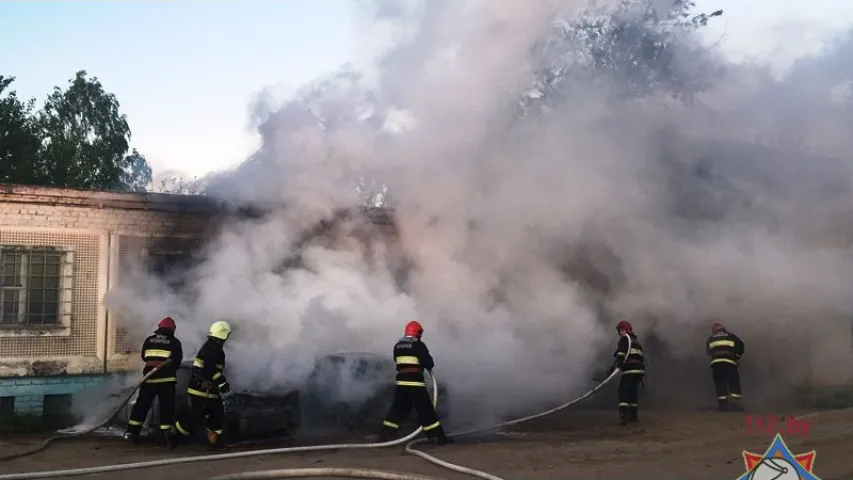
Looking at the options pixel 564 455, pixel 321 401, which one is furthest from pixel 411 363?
pixel 564 455

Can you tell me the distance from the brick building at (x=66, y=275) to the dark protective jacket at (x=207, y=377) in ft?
18.6

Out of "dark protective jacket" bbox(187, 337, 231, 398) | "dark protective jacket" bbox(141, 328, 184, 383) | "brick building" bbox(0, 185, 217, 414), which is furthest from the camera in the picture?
"brick building" bbox(0, 185, 217, 414)

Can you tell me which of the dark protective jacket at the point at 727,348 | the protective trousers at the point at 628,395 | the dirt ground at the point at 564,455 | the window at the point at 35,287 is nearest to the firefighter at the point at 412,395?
the dirt ground at the point at 564,455

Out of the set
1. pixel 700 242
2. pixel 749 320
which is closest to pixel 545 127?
pixel 700 242

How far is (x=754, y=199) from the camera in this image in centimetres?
1387

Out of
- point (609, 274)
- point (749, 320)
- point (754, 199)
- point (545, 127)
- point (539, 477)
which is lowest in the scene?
point (539, 477)

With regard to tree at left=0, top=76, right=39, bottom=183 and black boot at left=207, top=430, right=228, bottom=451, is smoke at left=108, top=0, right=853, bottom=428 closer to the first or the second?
black boot at left=207, top=430, right=228, bottom=451

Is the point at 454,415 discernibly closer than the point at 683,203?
Yes

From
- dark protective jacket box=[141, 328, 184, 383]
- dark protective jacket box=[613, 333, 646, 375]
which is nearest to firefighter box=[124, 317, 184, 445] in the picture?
dark protective jacket box=[141, 328, 184, 383]

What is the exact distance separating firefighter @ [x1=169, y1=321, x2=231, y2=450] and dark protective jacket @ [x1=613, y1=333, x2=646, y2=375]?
6.05m

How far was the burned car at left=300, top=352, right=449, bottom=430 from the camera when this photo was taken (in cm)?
1069

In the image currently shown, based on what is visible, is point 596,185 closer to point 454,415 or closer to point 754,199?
point 754,199

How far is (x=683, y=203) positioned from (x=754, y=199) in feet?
4.08

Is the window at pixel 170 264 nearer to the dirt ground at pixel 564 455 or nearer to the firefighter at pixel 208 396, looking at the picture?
the dirt ground at pixel 564 455
